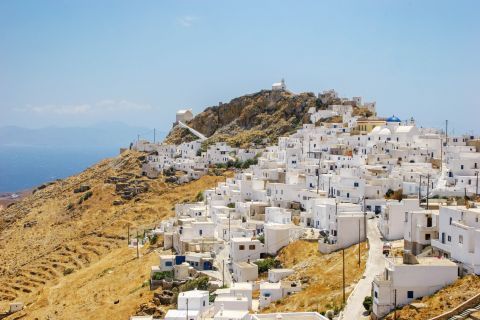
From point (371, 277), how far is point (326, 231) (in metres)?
9.43

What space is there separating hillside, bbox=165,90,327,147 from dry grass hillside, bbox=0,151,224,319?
1232 centimetres

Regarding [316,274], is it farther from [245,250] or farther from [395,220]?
[245,250]

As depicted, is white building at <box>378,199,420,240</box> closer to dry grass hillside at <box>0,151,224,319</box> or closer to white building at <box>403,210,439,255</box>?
white building at <box>403,210,439,255</box>

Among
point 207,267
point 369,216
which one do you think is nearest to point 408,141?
point 369,216

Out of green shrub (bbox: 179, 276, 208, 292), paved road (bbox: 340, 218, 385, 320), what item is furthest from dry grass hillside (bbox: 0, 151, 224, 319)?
paved road (bbox: 340, 218, 385, 320)

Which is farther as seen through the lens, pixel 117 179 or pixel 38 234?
pixel 117 179

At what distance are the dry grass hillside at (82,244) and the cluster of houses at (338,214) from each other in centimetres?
393

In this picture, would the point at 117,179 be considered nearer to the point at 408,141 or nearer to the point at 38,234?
the point at 38,234

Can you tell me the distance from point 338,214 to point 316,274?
5310mm

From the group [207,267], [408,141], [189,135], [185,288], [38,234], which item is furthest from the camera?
[189,135]

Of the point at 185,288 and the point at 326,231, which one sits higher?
the point at 326,231

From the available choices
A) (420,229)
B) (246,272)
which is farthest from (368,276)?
(246,272)

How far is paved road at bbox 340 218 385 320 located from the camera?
28.0 m

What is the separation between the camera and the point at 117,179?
74.3m
